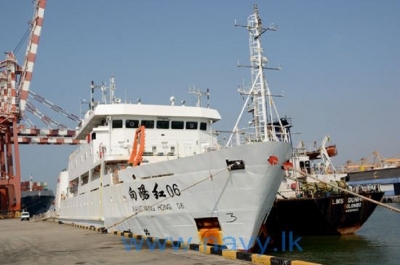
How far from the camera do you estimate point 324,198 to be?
21.5 m

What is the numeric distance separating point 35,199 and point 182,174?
2535 inches

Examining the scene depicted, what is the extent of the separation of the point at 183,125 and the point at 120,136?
2770 mm

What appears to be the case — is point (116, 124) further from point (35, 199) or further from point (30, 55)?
point (35, 199)

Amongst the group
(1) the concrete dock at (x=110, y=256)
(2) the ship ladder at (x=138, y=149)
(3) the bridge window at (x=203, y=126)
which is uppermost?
(3) the bridge window at (x=203, y=126)

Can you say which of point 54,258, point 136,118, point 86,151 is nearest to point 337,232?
point 136,118

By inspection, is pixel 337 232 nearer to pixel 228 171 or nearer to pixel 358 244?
pixel 358 244

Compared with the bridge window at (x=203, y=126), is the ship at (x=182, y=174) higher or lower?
lower

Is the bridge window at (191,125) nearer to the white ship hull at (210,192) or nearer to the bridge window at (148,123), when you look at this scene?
the bridge window at (148,123)

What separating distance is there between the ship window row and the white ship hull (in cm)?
371

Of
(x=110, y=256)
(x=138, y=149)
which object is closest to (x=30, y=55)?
(x=138, y=149)

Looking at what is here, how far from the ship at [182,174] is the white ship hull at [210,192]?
27mm

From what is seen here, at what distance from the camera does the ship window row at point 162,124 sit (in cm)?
1776

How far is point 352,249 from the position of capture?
17.5 metres
